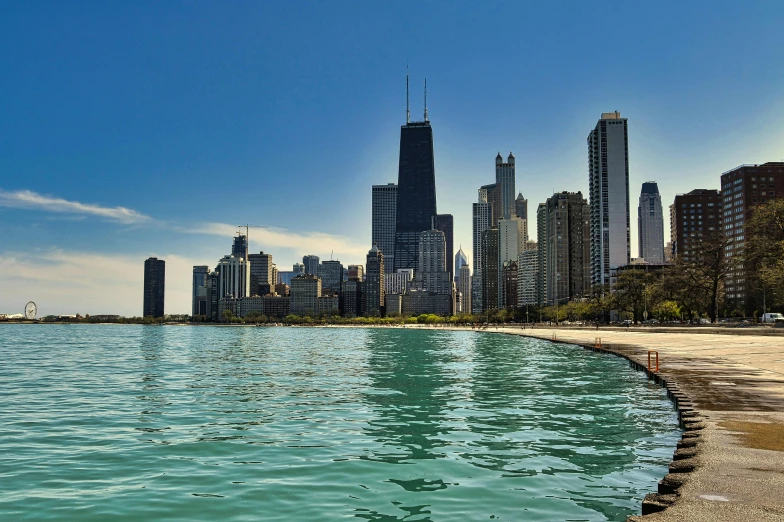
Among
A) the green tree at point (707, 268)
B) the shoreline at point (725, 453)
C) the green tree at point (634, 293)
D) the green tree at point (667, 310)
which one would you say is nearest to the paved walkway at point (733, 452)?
the shoreline at point (725, 453)

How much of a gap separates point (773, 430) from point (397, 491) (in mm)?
9831

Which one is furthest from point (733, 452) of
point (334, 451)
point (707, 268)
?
point (707, 268)

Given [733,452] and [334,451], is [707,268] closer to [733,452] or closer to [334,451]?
[733,452]

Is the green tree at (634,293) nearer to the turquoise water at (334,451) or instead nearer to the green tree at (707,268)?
the green tree at (707,268)

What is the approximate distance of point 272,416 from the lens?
83.1 ft

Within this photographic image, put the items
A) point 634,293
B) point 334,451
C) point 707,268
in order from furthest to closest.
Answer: point 634,293 → point 707,268 → point 334,451

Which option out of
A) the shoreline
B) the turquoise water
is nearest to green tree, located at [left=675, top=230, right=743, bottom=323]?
the turquoise water

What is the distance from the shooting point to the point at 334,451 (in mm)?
18359

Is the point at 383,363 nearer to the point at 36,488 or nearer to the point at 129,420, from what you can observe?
the point at 129,420

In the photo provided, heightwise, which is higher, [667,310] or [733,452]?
[667,310]

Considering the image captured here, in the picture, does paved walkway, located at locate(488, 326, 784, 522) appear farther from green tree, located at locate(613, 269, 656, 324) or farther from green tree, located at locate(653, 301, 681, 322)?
green tree, located at locate(613, 269, 656, 324)

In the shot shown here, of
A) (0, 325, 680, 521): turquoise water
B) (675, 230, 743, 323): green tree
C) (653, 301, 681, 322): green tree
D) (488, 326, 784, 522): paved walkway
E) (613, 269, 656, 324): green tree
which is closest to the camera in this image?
(488, 326, 784, 522): paved walkway

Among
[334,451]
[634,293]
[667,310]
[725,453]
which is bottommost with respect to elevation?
[334,451]

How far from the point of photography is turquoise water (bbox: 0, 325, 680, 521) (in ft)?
43.0
